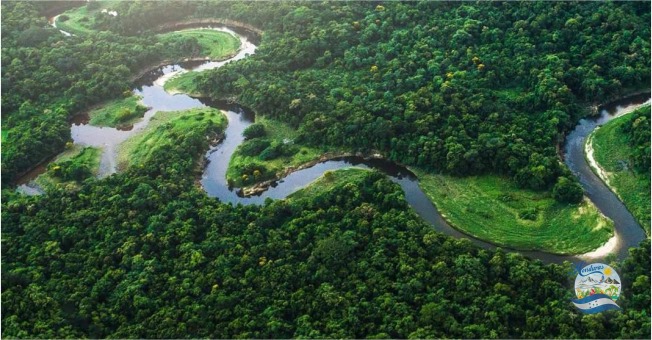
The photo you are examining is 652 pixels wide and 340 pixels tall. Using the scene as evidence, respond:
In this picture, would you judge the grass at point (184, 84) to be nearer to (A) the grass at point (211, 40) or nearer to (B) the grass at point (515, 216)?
(A) the grass at point (211, 40)

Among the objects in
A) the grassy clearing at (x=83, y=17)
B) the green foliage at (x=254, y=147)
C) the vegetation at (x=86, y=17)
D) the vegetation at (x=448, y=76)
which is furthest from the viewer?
the grassy clearing at (x=83, y=17)

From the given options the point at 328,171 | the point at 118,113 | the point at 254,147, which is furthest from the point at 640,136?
the point at 118,113

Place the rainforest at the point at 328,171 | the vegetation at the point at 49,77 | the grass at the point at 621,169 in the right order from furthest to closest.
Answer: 1. the vegetation at the point at 49,77
2. the grass at the point at 621,169
3. the rainforest at the point at 328,171

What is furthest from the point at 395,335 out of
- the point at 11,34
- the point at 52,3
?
the point at 52,3

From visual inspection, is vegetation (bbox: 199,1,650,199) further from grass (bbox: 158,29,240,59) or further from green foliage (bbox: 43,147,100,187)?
green foliage (bbox: 43,147,100,187)

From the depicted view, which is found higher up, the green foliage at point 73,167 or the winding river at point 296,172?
the winding river at point 296,172

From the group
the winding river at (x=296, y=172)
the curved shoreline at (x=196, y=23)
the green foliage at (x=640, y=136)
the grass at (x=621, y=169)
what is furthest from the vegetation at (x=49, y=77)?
the green foliage at (x=640, y=136)
